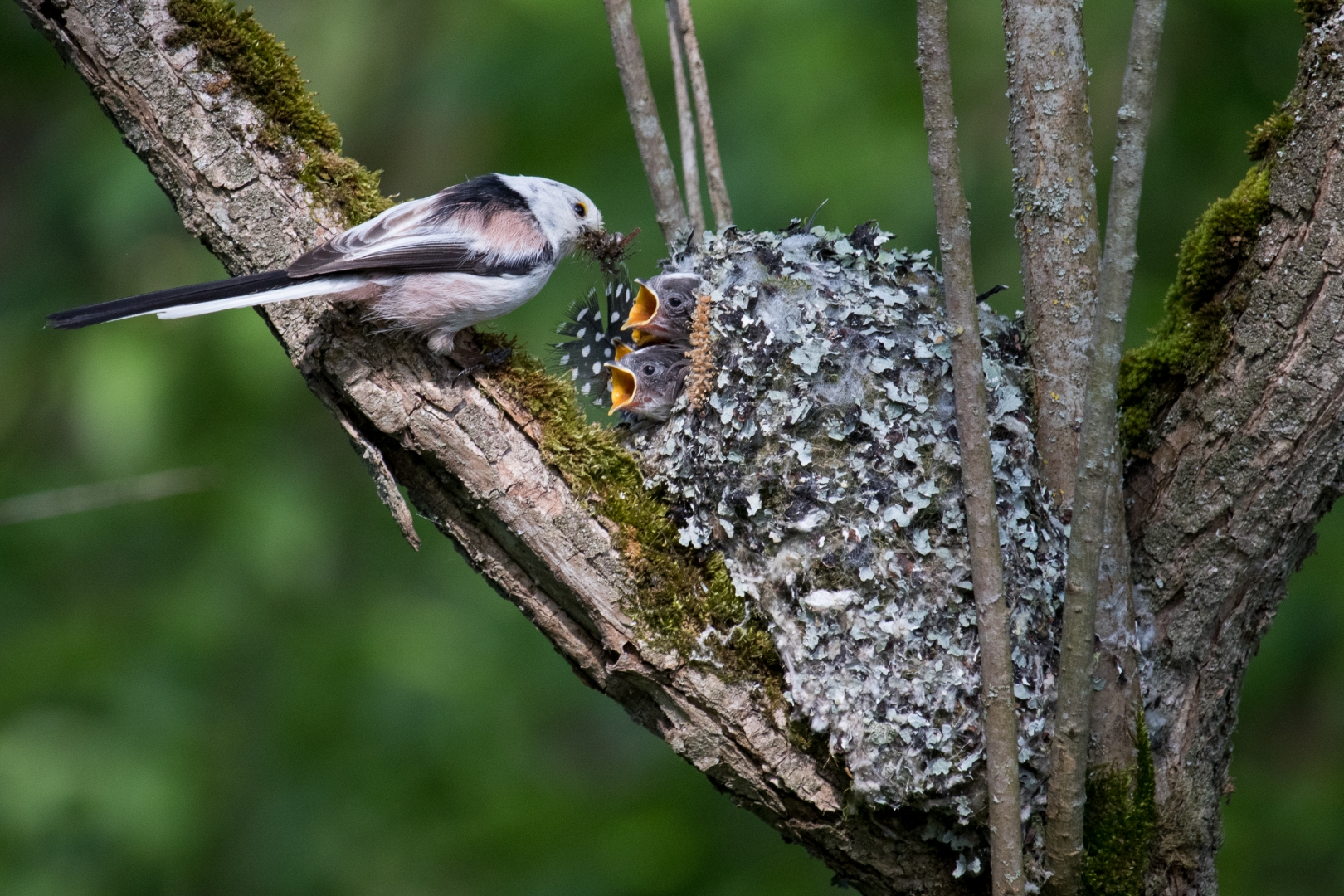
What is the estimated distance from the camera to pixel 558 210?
11.1ft

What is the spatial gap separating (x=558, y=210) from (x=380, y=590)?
4.15m

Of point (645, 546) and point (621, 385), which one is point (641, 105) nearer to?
point (621, 385)

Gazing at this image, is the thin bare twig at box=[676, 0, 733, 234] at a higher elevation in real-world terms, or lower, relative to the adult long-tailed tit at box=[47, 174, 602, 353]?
higher

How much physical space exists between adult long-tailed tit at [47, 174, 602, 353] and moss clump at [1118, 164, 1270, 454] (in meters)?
1.77

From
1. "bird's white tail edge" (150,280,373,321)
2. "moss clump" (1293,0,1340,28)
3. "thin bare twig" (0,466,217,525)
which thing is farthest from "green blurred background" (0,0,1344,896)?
"bird's white tail edge" (150,280,373,321)

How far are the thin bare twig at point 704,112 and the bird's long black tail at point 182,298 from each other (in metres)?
1.66

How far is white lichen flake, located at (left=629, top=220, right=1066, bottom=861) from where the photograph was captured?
8.14 ft

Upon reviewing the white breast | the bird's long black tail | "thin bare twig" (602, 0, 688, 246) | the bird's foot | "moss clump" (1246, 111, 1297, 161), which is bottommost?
the bird's long black tail

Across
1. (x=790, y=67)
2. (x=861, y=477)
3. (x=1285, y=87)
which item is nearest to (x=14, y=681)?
(x=861, y=477)

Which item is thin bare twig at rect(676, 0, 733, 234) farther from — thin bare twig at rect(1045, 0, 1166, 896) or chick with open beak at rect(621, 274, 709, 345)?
thin bare twig at rect(1045, 0, 1166, 896)

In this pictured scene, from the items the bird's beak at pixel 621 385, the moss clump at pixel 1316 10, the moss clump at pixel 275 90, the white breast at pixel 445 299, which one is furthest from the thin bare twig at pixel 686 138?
the moss clump at pixel 1316 10

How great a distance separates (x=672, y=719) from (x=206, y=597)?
423 centimetres

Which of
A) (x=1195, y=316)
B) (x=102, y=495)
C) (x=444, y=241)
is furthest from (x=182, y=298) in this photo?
(x=1195, y=316)

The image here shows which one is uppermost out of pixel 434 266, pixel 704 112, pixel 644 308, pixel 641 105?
pixel 704 112
